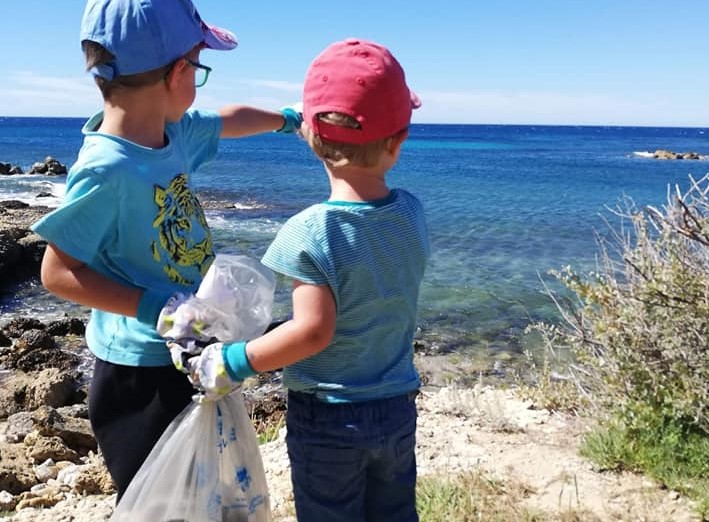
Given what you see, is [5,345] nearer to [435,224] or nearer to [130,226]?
[130,226]

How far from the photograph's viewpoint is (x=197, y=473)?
2346 mm

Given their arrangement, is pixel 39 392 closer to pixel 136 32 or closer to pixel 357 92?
pixel 136 32

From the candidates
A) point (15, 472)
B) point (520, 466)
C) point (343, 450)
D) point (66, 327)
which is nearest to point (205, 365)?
point (343, 450)

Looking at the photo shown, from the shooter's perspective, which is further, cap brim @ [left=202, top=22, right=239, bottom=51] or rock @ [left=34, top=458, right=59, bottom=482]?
rock @ [left=34, top=458, right=59, bottom=482]

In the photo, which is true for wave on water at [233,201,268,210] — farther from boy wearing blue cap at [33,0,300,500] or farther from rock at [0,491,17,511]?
boy wearing blue cap at [33,0,300,500]

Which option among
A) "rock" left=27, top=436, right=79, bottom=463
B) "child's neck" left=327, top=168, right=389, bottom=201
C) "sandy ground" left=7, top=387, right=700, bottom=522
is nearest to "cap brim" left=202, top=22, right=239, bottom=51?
"child's neck" left=327, top=168, right=389, bottom=201

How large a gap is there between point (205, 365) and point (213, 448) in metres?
0.37

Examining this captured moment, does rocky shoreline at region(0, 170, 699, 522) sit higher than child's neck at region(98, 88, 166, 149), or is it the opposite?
child's neck at region(98, 88, 166, 149)

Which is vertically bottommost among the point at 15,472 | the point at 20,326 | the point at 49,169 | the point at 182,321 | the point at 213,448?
the point at 20,326

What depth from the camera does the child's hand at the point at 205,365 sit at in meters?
2.14

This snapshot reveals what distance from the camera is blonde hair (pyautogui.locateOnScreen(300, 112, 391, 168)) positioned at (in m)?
2.11

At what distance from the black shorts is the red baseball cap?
3.10ft

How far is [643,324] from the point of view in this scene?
4.23 meters

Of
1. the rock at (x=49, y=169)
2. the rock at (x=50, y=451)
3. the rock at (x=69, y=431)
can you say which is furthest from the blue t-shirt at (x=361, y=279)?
the rock at (x=49, y=169)
